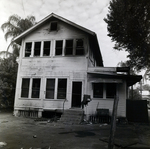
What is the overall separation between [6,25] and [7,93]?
34.9 feet

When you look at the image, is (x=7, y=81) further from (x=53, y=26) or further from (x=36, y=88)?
(x=53, y=26)

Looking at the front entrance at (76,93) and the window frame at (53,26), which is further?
the window frame at (53,26)

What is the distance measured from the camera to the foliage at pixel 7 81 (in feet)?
59.0

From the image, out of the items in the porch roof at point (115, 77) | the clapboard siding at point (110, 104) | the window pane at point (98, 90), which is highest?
the porch roof at point (115, 77)

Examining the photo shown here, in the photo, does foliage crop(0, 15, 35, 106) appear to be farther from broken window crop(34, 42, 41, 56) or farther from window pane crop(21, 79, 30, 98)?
broken window crop(34, 42, 41, 56)

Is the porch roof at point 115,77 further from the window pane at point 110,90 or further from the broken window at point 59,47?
the broken window at point 59,47

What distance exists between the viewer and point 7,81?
18531 millimetres

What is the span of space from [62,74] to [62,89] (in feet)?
4.31

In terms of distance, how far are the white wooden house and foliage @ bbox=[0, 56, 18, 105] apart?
3363 millimetres

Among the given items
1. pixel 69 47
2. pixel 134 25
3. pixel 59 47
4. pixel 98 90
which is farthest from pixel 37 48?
pixel 134 25

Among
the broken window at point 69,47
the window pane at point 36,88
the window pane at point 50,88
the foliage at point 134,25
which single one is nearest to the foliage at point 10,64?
the window pane at point 36,88

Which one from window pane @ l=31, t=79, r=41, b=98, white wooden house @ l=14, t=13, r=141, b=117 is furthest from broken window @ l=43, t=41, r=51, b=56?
window pane @ l=31, t=79, r=41, b=98

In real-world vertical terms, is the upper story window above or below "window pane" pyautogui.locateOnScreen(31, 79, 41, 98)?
above

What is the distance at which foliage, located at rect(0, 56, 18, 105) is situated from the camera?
59.0 feet
